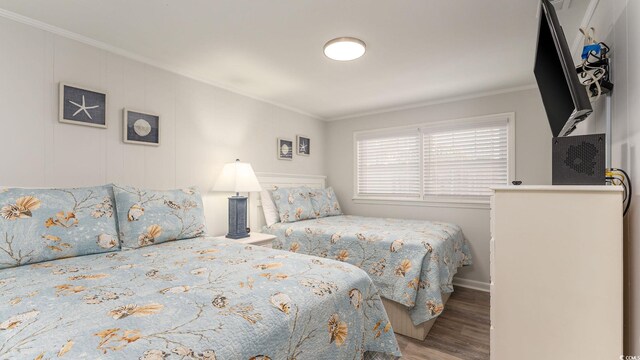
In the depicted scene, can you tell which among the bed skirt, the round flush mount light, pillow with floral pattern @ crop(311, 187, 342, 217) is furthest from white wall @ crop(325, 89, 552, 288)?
the round flush mount light

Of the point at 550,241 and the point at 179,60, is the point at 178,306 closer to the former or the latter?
the point at 550,241

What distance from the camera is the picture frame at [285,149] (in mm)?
3814

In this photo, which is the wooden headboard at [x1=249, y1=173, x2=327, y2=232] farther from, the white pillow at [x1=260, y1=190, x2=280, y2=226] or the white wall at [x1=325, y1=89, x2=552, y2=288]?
the white wall at [x1=325, y1=89, x2=552, y2=288]

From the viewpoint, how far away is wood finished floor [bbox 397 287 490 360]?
2.06 meters

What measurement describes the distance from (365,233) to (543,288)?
160 cm

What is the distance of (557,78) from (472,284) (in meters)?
2.63

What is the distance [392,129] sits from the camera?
405 centimetres

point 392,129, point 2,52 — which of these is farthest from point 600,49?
point 2,52

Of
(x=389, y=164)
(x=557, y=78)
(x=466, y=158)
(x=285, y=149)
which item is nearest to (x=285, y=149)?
(x=285, y=149)

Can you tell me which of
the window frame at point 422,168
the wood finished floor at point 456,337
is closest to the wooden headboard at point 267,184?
the window frame at point 422,168

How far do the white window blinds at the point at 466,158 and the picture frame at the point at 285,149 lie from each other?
70.3 inches

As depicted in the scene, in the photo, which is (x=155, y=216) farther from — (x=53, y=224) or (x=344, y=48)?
(x=344, y=48)

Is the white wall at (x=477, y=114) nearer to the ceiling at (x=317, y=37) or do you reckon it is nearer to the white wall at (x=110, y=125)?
the ceiling at (x=317, y=37)

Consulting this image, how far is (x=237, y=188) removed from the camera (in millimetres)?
2861
